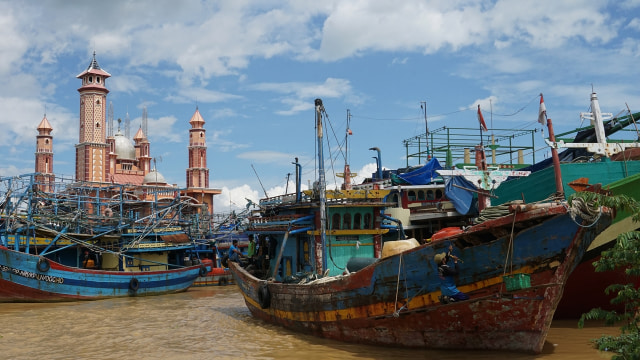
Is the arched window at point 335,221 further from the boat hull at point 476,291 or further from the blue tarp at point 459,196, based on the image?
the blue tarp at point 459,196

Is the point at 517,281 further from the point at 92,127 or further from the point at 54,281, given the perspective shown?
the point at 92,127

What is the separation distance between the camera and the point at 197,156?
7156cm

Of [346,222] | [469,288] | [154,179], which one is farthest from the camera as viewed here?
[154,179]

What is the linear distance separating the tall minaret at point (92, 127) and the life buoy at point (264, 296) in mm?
53328

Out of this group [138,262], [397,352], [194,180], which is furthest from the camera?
[194,180]

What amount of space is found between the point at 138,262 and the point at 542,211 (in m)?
22.8

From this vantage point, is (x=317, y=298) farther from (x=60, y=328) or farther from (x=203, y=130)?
(x=203, y=130)

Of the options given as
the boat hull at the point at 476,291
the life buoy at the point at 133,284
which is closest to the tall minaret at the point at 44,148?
the life buoy at the point at 133,284

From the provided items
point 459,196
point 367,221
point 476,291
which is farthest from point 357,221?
point 459,196

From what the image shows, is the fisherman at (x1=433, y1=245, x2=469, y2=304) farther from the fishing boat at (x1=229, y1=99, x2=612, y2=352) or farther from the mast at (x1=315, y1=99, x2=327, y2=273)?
the mast at (x1=315, y1=99, x2=327, y2=273)

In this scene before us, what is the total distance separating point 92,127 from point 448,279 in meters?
61.5

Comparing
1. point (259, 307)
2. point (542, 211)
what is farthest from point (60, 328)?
point (542, 211)

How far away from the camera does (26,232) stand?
80.2 ft

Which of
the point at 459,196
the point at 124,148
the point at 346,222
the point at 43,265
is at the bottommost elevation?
the point at 43,265
